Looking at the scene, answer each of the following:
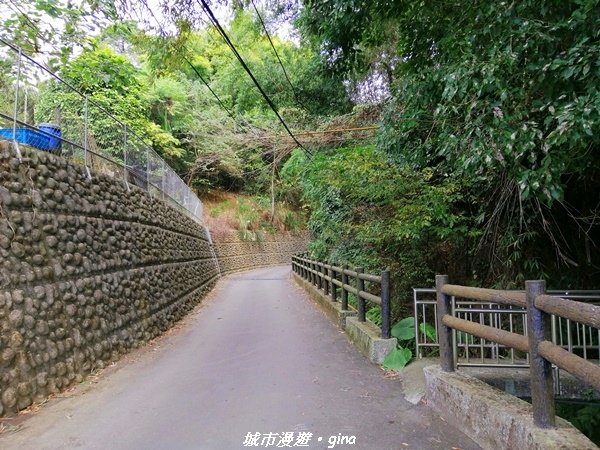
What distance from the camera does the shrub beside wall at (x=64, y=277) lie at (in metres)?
4.62

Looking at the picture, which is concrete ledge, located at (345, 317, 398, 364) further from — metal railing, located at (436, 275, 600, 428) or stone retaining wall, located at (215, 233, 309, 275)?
stone retaining wall, located at (215, 233, 309, 275)

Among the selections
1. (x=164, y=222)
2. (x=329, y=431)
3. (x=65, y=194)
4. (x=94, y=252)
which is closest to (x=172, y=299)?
(x=164, y=222)

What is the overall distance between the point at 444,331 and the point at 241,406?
2.15m

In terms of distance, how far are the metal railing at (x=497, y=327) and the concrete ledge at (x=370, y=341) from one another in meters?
0.44

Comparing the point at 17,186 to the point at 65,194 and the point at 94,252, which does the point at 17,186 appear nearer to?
the point at 65,194

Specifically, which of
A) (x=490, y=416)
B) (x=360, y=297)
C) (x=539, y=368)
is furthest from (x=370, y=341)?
(x=539, y=368)

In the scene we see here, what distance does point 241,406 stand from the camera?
4.44 metres

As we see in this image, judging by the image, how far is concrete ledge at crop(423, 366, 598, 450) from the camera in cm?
266

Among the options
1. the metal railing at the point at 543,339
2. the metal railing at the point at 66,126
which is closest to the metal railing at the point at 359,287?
the metal railing at the point at 543,339

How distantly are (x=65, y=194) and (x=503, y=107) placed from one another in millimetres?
5590

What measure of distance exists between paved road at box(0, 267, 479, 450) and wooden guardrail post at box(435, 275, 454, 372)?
1.60 ft

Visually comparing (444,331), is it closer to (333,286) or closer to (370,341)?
(370,341)

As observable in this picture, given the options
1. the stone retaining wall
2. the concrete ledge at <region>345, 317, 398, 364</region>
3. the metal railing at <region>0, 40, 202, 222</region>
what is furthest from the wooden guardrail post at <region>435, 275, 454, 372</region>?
the stone retaining wall

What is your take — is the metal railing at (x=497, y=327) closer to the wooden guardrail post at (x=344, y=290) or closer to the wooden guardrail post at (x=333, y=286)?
the wooden guardrail post at (x=344, y=290)
